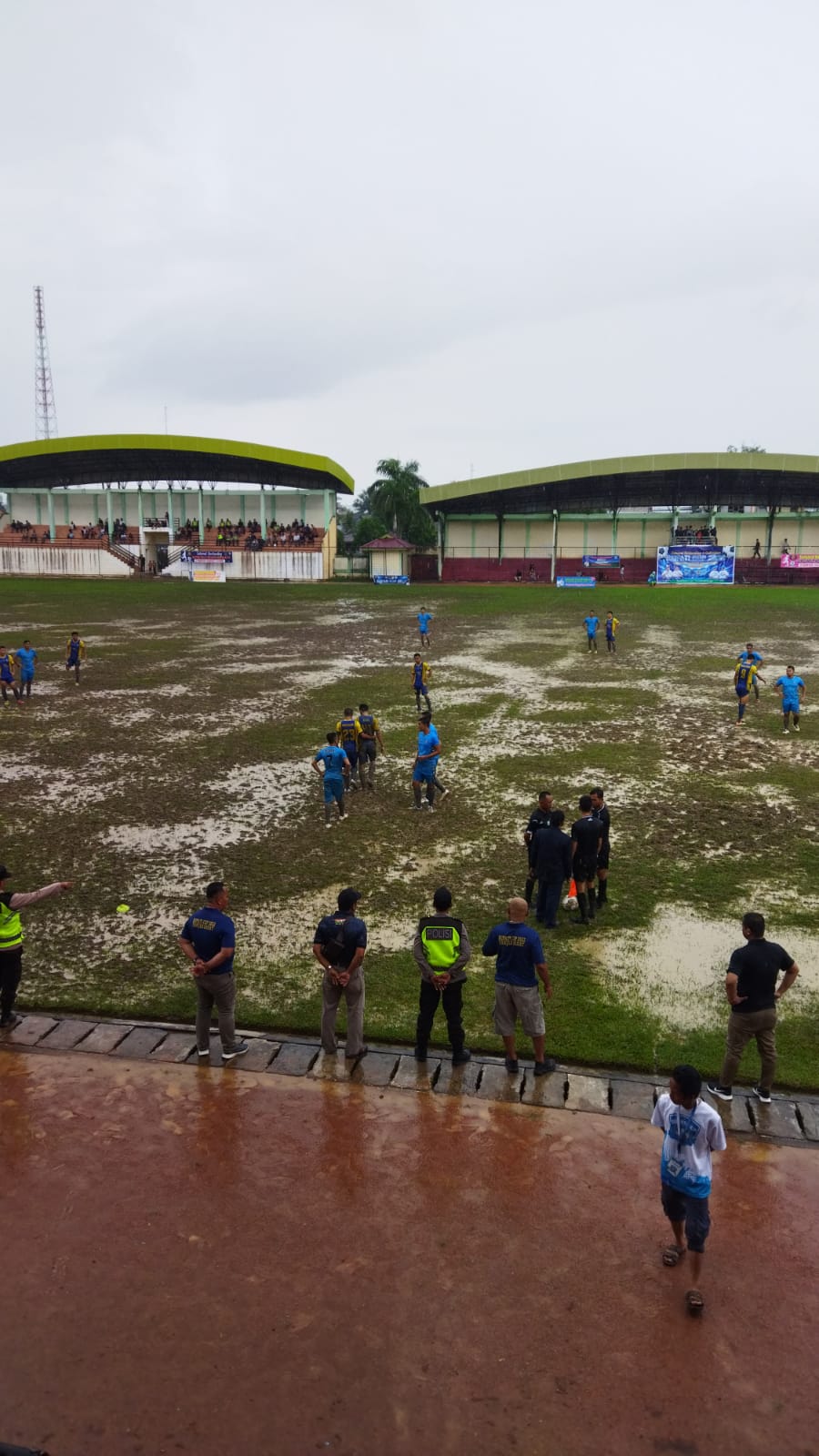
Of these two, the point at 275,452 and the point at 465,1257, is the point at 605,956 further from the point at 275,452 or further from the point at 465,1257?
the point at 275,452

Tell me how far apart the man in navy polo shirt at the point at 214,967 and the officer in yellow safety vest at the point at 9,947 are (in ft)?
5.55

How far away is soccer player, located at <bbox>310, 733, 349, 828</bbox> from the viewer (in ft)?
41.4

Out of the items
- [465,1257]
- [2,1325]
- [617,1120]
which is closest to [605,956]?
[617,1120]

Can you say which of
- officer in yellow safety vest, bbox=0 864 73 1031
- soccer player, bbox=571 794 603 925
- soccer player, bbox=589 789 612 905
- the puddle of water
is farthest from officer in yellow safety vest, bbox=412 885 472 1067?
officer in yellow safety vest, bbox=0 864 73 1031

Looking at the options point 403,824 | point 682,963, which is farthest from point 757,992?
point 403,824

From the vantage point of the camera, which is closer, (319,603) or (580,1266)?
(580,1266)

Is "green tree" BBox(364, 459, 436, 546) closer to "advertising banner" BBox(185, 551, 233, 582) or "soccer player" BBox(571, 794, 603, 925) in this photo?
"advertising banner" BBox(185, 551, 233, 582)

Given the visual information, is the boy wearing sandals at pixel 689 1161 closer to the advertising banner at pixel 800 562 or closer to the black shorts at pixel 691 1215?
the black shorts at pixel 691 1215

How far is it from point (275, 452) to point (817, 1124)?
56.9m

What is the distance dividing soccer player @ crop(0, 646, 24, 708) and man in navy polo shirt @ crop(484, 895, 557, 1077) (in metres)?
17.6

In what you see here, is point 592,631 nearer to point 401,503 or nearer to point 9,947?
point 9,947

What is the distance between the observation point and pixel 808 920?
9531 millimetres

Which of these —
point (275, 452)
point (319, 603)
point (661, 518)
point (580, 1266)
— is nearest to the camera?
point (580, 1266)

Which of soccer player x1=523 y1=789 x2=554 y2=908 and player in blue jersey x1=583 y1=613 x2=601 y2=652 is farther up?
player in blue jersey x1=583 y1=613 x2=601 y2=652
